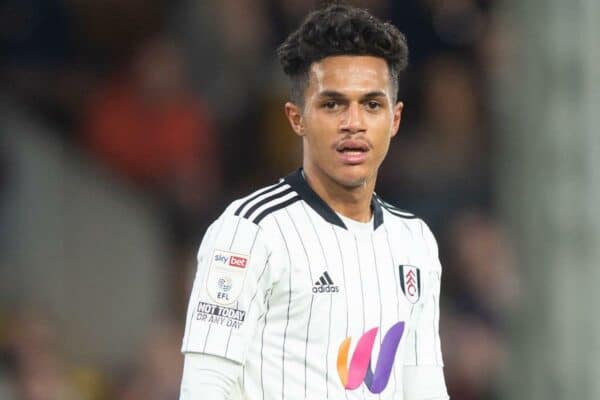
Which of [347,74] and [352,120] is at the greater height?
[347,74]

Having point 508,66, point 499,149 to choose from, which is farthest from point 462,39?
point 499,149

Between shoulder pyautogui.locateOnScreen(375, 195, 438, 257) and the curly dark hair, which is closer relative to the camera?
the curly dark hair

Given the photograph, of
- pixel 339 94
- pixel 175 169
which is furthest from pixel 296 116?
pixel 175 169

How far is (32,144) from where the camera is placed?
25.8ft

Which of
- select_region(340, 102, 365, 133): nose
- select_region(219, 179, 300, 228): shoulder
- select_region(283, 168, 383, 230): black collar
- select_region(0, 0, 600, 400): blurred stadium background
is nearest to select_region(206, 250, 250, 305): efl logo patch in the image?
select_region(219, 179, 300, 228): shoulder

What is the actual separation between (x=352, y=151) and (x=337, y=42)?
0.92 ft

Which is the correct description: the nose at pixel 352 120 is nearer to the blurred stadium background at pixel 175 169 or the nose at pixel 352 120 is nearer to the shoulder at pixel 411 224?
the shoulder at pixel 411 224

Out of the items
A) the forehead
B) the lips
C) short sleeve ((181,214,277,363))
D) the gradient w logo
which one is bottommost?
the gradient w logo

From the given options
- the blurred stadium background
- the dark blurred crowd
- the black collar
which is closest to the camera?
the black collar

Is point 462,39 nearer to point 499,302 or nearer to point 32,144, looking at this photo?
point 499,302

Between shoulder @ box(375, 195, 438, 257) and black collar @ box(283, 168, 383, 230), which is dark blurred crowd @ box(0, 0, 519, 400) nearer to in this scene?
shoulder @ box(375, 195, 438, 257)

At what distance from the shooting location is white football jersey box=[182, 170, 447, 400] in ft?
12.1

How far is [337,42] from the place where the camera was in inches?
151

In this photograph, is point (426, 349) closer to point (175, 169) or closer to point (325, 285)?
point (325, 285)
